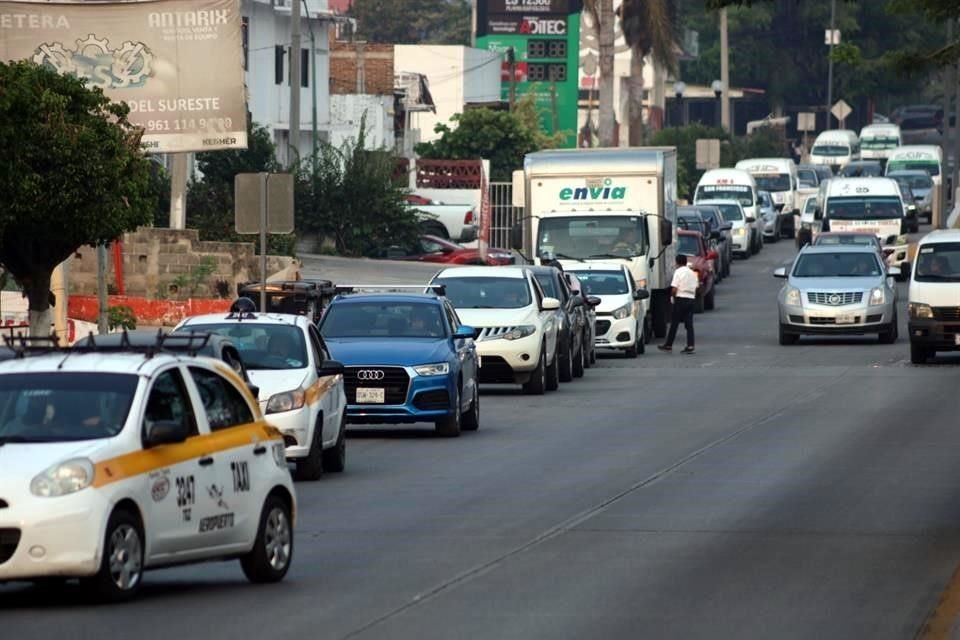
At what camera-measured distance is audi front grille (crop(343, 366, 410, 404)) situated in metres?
24.1

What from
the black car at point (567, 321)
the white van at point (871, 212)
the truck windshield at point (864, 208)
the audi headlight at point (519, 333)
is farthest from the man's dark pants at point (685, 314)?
the truck windshield at point (864, 208)

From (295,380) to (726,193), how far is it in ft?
157

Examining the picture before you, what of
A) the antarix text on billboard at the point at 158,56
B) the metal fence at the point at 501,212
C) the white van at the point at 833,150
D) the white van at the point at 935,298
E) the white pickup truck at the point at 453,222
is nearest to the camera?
the white van at the point at 935,298

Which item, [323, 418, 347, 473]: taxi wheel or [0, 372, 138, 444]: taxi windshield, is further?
[323, 418, 347, 473]: taxi wheel

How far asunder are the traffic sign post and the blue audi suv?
3287 millimetres

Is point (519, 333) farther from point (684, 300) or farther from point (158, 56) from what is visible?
point (158, 56)

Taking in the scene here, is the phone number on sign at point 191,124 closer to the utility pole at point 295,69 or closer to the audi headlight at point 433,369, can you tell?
the utility pole at point 295,69

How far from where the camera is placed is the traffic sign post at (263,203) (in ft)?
94.9

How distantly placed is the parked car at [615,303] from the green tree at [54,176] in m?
12.1

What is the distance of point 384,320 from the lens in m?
25.7

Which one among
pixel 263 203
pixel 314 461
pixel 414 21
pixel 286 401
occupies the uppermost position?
pixel 414 21

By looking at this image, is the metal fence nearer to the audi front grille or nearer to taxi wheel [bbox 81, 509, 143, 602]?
the audi front grille

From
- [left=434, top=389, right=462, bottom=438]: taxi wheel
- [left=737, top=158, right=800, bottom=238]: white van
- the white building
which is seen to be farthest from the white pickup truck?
the white building

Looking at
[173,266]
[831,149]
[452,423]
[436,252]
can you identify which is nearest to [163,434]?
[452,423]
